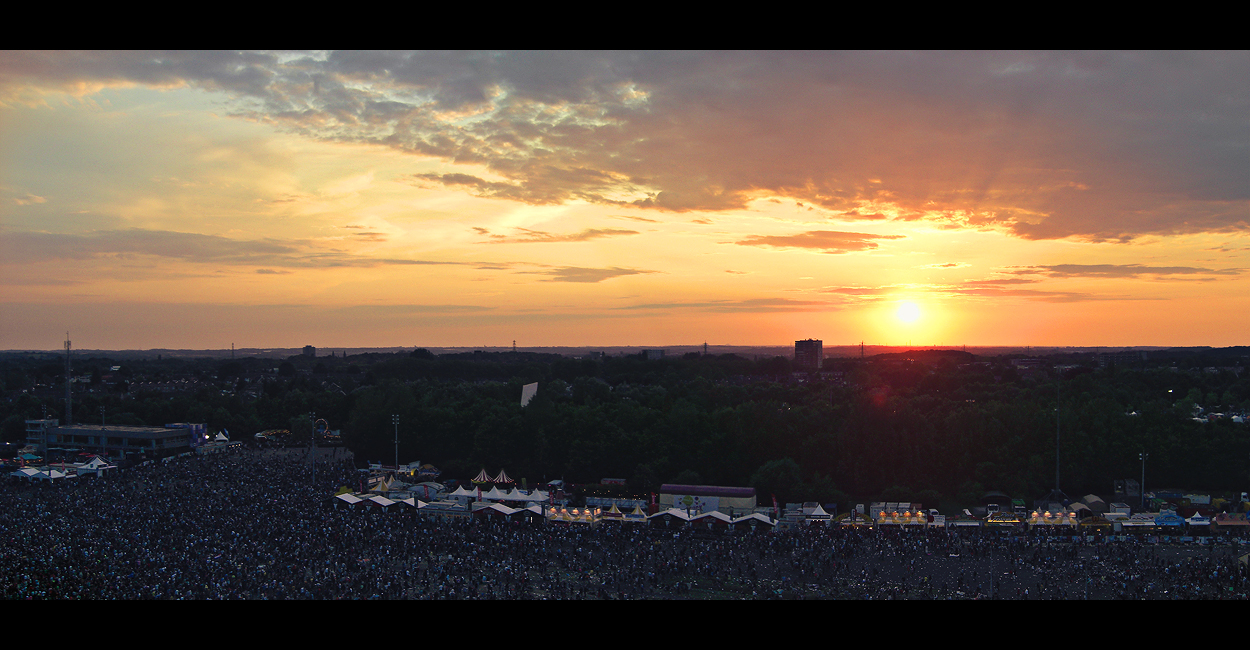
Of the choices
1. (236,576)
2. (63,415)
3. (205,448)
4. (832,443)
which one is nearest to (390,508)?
(236,576)

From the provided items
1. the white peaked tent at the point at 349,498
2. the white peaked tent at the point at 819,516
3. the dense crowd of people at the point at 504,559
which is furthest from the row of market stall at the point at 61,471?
the white peaked tent at the point at 819,516

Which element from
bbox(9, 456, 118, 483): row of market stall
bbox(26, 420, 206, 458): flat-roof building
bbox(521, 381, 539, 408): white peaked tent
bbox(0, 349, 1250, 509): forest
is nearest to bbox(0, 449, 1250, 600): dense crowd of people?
bbox(9, 456, 118, 483): row of market stall

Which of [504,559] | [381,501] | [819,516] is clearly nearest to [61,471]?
[381,501]

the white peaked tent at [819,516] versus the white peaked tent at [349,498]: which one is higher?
the white peaked tent at [349,498]

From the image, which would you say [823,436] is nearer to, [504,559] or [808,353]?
[504,559]

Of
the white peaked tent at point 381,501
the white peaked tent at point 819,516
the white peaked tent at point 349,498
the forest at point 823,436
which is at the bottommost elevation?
the white peaked tent at point 819,516

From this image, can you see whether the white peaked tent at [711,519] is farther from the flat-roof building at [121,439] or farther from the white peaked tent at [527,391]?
the flat-roof building at [121,439]

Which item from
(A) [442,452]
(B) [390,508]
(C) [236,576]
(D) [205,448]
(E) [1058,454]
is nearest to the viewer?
(C) [236,576]

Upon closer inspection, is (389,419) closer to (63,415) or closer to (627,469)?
(627,469)
